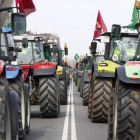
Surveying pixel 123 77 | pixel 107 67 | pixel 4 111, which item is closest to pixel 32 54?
pixel 107 67

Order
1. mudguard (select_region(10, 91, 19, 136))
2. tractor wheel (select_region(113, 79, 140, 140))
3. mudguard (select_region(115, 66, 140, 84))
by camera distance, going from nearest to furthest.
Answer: mudguard (select_region(10, 91, 19, 136)) → tractor wheel (select_region(113, 79, 140, 140)) → mudguard (select_region(115, 66, 140, 84))

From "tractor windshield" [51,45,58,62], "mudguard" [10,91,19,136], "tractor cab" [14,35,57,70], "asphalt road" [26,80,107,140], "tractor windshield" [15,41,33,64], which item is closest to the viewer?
"mudguard" [10,91,19,136]

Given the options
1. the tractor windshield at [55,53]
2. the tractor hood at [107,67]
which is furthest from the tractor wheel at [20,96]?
the tractor windshield at [55,53]

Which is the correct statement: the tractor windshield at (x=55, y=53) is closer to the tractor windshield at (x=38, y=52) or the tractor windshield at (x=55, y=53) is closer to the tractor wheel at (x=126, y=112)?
the tractor windshield at (x=38, y=52)

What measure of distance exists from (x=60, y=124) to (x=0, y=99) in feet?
20.4

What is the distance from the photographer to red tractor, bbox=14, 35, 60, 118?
37.9 feet

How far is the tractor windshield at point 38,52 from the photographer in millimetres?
13117

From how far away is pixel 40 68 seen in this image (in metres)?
11.9

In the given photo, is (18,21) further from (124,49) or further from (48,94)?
(48,94)

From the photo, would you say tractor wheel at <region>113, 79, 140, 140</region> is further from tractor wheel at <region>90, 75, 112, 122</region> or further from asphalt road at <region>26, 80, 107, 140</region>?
tractor wheel at <region>90, 75, 112, 122</region>

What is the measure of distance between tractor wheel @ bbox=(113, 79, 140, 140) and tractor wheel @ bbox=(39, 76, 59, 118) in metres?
5.63

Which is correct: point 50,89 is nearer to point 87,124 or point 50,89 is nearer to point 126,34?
point 87,124

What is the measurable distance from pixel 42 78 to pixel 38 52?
183 centimetres

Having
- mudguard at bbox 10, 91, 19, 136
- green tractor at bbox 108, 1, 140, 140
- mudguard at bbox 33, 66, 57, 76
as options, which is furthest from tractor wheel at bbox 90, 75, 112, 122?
mudguard at bbox 10, 91, 19, 136
